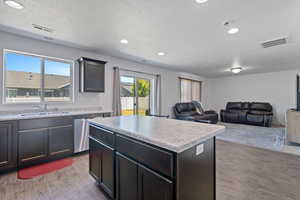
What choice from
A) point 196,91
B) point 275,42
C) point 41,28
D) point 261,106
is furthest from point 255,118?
point 41,28

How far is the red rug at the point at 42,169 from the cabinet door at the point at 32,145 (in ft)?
0.46

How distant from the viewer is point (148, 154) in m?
1.23

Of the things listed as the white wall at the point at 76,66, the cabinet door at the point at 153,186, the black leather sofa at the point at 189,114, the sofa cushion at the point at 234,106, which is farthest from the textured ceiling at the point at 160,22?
the sofa cushion at the point at 234,106

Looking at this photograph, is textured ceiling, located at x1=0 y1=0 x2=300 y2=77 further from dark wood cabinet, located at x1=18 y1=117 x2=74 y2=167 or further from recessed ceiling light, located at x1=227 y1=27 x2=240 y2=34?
dark wood cabinet, located at x1=18 y1=117 x2=74 y2=167

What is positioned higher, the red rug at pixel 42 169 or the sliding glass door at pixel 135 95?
the sliding glass door at pixel 135 95

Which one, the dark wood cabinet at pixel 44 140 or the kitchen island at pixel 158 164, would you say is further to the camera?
the dark wood cabinet at pixel 44 140

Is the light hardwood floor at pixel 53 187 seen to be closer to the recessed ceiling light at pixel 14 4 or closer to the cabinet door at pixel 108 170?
the cabinet door at pixel 108 170

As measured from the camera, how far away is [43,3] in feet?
6.31

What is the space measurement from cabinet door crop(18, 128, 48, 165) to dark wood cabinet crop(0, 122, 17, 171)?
0.29 feet

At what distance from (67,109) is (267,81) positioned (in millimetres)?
8730

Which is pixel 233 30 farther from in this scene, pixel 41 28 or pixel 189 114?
pixel 189 114

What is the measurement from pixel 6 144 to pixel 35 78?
1552mm

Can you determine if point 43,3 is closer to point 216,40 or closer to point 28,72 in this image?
point 28,72

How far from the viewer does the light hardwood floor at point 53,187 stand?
73.7 inches
